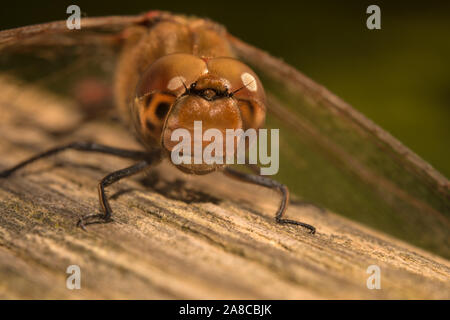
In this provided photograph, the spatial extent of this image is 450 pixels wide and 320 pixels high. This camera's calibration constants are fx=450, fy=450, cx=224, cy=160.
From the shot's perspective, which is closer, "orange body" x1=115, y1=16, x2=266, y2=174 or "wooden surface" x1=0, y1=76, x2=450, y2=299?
"wooden surface" x1=0, y1=76, x2=450, y2=299

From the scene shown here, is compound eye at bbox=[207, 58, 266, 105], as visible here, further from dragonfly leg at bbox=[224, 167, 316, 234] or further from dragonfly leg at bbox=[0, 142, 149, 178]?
dragonfly leg at bbox=[0, 142, 149, 178]

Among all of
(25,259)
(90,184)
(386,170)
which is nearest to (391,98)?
(386,170)

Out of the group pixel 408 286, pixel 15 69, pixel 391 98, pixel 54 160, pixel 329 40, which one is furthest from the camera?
pixel 329 40

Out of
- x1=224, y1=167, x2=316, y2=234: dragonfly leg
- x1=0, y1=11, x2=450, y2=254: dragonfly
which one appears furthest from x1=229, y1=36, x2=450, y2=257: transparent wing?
x1=224, y1=167, x2=316, y2=234: dragonfly leg

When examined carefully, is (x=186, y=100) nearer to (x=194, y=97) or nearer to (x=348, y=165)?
(x=194, y=97)

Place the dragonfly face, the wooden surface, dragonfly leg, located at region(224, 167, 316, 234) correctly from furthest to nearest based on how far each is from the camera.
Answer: dragonfly leg, located at region(224, 167, 316, 234), the dragonfly face, the wooden surface
